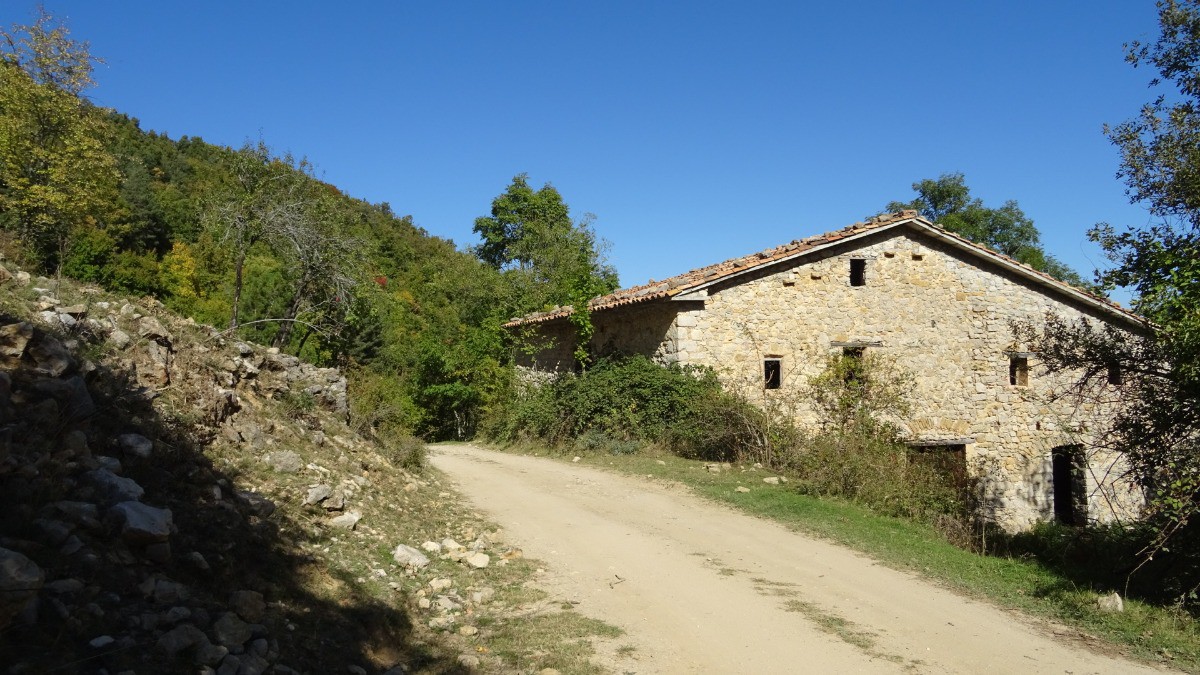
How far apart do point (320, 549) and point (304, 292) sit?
1787cm

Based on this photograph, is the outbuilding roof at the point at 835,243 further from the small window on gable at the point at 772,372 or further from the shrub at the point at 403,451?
the shrub at the point at 403,451

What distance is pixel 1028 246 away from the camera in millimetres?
36562

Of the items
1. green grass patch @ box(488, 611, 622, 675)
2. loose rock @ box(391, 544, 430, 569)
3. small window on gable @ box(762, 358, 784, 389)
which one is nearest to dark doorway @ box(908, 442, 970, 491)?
small window on gable @ box(762, 358, 784, 389)

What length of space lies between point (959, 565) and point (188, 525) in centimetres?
790

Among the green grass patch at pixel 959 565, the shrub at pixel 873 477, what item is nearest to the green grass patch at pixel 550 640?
the green grass patch at pixel 959 565

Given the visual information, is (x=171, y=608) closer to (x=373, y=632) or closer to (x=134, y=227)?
(x=373, y=632)

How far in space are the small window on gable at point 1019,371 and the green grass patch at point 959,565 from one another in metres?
8.02

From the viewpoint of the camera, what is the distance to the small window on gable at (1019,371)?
17.1m

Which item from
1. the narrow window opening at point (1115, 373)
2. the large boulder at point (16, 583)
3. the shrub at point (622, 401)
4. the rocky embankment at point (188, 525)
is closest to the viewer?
the large boulder at point (16, 583)

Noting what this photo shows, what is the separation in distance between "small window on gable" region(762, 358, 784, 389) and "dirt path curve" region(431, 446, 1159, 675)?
673cm

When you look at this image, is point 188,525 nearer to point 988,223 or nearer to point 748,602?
point 748,602

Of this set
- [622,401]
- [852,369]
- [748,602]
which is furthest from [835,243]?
[748,602]

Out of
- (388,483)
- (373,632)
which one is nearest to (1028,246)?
Result: (388,483)

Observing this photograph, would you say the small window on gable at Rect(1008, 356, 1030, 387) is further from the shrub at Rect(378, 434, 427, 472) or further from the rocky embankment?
the rocky embankment
